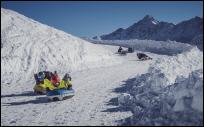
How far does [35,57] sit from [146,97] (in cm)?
1640

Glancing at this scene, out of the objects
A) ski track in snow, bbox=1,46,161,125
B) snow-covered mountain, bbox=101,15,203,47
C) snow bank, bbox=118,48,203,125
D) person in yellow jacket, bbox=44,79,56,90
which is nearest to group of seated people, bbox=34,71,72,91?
person in yellow jacket, bbox=44,79,56,90

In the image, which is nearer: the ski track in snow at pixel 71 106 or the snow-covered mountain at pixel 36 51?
the ski track in snow at pixel 71 106

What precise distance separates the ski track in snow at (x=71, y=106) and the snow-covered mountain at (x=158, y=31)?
86.0 meters

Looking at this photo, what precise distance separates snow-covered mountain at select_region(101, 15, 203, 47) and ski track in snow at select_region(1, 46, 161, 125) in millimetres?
85984

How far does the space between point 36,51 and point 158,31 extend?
414 feet

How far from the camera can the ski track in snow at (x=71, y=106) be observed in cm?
1359

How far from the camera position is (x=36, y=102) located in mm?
17781

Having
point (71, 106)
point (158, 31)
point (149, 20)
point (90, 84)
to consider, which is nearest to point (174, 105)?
point (71, 106)

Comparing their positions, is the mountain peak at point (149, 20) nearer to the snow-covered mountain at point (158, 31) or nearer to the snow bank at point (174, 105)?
the snow-covered mountain at point (158, 31)

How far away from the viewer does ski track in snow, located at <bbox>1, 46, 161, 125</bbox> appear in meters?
13.6

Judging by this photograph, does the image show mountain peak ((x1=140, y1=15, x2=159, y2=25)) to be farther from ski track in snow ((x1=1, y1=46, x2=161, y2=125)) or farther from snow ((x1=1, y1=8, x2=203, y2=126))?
ski track in snow ((x1=1, y1=46, x2=161, y2=125))

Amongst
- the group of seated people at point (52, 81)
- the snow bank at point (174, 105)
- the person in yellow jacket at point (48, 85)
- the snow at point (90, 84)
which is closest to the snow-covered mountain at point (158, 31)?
the snow at point (90, 84)

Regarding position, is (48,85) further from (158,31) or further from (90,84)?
(158,31)

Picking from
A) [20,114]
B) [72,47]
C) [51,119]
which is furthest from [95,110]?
[72,47]
